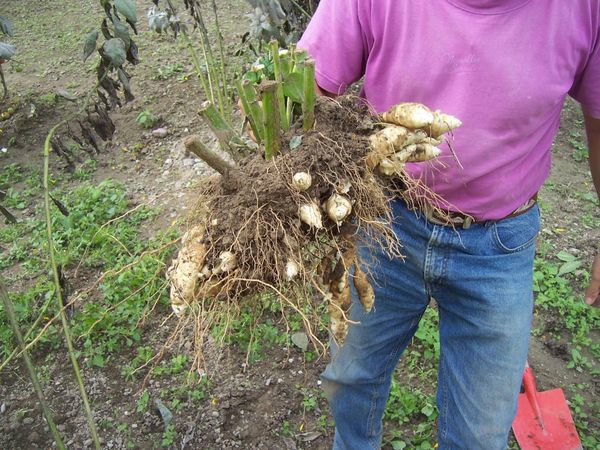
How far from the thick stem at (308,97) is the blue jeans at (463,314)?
336 millimetres

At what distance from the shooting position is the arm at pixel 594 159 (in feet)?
4.47

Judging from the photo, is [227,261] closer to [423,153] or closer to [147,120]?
[423,153]

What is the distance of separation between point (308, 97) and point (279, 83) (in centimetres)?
7

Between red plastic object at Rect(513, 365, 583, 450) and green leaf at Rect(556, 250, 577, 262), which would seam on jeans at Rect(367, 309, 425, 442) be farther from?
green leaf at Rect(556, 250, 577, 262)

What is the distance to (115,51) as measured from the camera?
1.46 m

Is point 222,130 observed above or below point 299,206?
above

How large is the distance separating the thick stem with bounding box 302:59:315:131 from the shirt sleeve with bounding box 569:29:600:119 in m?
0.65

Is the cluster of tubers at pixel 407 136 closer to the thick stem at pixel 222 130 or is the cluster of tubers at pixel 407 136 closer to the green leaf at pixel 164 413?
the thick stem at pixel 222 130

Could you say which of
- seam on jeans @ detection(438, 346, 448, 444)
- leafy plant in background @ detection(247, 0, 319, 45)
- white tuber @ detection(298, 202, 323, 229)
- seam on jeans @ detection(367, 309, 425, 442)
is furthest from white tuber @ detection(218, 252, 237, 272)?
leafy plant in background @ detection(247, 0, 319, 45)

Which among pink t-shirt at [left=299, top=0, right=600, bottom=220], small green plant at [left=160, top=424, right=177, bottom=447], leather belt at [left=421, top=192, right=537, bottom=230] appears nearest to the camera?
pink t-shirt at [left=299, top=0, right=600, bottom=220]

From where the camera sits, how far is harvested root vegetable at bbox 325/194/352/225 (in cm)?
111

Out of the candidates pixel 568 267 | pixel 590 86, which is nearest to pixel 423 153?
pixel 590 86

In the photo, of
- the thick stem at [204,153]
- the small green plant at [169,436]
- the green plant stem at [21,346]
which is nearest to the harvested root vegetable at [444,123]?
the thick stem at [204,153]

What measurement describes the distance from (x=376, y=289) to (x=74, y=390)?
54.4 inches
